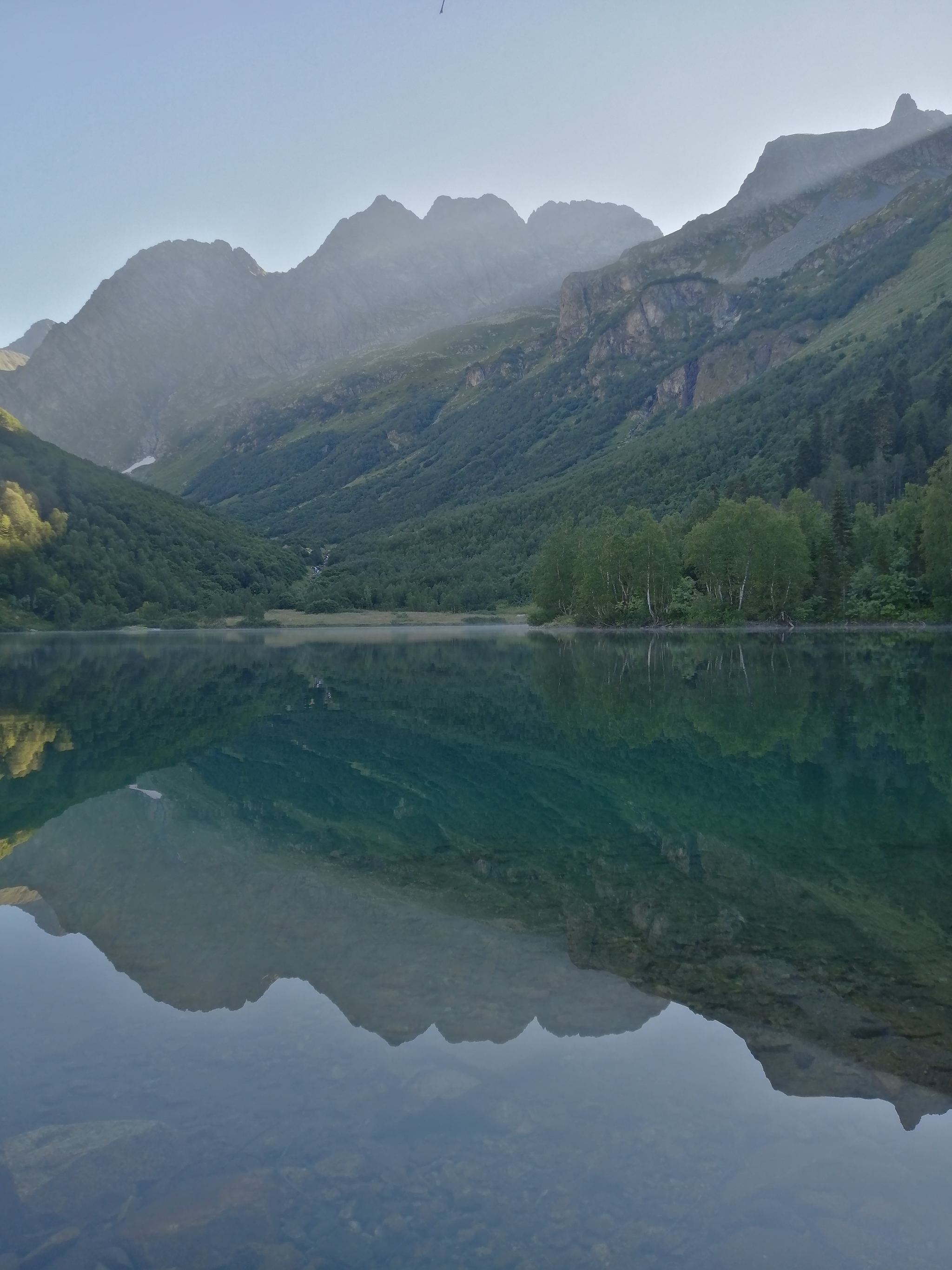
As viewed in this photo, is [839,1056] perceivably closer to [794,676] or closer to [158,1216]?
[158,1216]

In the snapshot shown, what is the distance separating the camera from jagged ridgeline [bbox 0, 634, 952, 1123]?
34.7 feet

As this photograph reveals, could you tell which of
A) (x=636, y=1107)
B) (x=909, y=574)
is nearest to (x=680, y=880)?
(x=636, y=1107)

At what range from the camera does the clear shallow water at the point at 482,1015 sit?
21.1 ft

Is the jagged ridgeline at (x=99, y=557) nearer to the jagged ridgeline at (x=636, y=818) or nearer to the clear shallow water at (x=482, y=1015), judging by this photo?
the jagged ridgeline at (x=636, y=818)

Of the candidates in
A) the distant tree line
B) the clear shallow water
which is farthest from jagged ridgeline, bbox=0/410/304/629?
the clear shallow water

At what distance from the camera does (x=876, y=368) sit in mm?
176500

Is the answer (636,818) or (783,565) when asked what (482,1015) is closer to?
(636,818)

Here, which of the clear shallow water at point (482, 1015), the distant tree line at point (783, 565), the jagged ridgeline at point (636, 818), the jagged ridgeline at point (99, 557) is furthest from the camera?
the jagged ridgeline at point (99, 557)

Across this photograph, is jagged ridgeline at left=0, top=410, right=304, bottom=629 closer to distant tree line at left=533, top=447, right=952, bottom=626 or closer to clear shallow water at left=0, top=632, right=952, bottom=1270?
distant tree line at left=533, top=447, right=952, bottom=626

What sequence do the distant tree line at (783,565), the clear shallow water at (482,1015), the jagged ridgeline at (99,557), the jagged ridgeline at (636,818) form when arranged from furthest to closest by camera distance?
the jagged ridgeline at (99,557) < the distant tree line at (783,565) < the jagged ridgeline at (636,818) < the clear shallow water at (482,1015)

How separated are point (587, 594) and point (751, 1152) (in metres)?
98.4

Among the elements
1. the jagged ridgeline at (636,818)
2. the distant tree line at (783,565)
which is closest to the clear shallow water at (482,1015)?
the jagged ridgeline at (636,818)

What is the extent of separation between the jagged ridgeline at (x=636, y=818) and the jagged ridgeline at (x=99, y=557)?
109m

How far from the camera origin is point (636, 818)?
18469 millimetres
